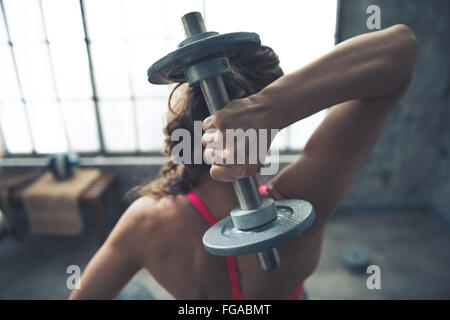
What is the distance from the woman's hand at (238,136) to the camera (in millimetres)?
354

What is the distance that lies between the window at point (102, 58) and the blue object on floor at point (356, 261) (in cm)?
96

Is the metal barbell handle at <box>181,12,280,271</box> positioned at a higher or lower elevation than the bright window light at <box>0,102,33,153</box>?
higher

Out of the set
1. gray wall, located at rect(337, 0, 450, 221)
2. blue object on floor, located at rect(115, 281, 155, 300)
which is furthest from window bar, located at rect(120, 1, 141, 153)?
blue object on floor, located at rect(115, 281, 155, 300)

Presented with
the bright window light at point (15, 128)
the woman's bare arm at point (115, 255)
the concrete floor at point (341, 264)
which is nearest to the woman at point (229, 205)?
the woman's bare arm at point (115, 255)

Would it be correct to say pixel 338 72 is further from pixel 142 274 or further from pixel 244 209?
pixel 142 274

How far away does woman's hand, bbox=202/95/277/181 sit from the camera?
354 millimetres

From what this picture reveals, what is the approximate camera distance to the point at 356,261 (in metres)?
1.95

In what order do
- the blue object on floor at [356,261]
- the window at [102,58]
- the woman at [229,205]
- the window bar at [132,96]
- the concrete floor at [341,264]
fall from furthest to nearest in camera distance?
1. the window bar at [132,96]
2. the window at [102,58]
3. the blue object on floor at [356,261]
4. the concrete floor at [341,264]
5. the woman at [229,205]

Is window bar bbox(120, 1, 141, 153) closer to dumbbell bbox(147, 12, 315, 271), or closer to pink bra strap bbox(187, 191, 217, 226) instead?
pink bra strap bbox(187, 191, 217, 226)

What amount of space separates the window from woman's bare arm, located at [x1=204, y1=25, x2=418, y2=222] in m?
1.44

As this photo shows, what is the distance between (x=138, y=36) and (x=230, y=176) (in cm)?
228

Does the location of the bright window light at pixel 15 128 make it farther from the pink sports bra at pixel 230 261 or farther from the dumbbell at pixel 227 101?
the dumbbell at pixel 227 101

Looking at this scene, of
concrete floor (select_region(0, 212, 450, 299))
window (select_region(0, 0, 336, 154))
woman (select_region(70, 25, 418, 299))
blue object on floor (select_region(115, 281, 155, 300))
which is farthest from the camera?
window (select_region(0, 0, 336, 154))
